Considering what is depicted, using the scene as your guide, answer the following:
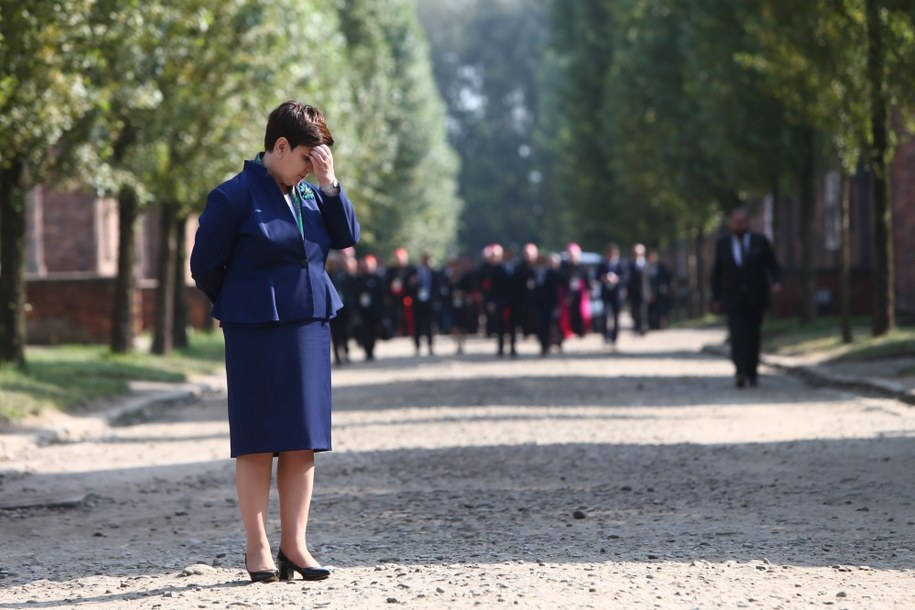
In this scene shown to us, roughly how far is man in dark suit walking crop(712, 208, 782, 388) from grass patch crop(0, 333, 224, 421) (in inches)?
255

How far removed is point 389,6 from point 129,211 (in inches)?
1194

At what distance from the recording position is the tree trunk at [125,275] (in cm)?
2259

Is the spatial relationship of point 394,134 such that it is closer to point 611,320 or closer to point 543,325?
point 611,320

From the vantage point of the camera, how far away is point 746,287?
1780 centimetres

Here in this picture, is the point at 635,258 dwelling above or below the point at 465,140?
below

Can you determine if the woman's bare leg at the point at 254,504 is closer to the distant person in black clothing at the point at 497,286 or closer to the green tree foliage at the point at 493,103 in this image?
the distant person in black clothing at the point at 497,286

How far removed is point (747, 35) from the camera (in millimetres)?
26703

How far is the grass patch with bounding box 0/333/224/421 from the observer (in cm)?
1487

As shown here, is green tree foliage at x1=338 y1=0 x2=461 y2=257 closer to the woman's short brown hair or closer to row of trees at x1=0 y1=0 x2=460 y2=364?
row of trees at x1=0 y1=0 x2=460 y2=364

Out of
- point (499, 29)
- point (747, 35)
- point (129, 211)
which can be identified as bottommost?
point (129, 211)

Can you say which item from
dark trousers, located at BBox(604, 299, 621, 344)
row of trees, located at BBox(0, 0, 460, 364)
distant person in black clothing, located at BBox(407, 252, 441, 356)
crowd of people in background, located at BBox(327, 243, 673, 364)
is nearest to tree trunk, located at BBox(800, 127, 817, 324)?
dark trousers, located at BBox(604, 299, 621, 344)

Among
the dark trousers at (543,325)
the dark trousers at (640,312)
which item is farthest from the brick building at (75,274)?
the dark trousers at (640,312)

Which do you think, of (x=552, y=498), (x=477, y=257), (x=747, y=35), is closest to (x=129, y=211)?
(x=747, y=35)

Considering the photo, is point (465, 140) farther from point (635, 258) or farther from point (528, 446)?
point (528, 446)
